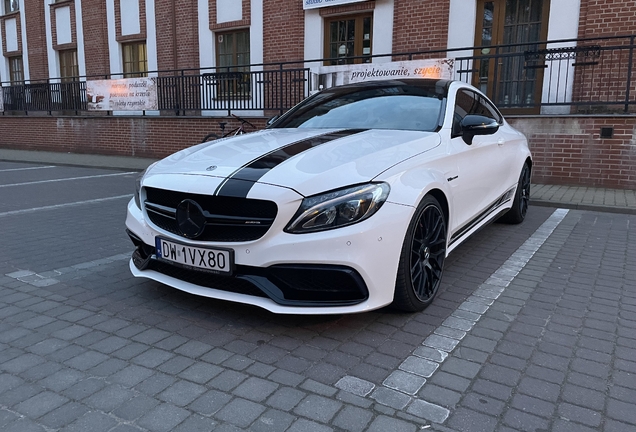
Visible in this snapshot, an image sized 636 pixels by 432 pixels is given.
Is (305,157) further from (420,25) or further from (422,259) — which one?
(420,25)

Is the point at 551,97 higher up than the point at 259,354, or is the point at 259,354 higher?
the point at 551,97

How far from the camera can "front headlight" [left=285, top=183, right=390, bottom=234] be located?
278cm

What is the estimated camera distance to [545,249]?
5.12 metres

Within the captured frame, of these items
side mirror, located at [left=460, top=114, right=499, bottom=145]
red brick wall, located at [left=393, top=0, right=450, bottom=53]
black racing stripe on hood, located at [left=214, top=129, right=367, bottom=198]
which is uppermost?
red brick wall, located at [left=393, top=0, right=450, bottom=53]

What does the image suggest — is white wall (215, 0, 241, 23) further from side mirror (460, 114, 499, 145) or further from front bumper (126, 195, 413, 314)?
front bumper (126, 195, 413, 314)

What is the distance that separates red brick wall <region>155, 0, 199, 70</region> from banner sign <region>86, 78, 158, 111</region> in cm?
159

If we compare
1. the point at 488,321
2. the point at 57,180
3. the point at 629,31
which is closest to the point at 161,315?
the point at 488,321

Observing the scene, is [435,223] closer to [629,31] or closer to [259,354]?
[259,354]

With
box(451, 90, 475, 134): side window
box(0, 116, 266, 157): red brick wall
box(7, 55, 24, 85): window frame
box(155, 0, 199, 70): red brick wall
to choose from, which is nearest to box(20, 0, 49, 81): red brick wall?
box(7, 55, 24, 85): window frame

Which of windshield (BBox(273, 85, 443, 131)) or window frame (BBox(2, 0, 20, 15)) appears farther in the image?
window frame (BBox(2, 0, 20, 15))

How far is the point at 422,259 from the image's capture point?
3.30 m

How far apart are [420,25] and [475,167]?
320 inches

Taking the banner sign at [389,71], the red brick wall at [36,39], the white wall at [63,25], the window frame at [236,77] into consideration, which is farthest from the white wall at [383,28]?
the red brick wall at [36,39]

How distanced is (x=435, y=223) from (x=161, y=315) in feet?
6.23
